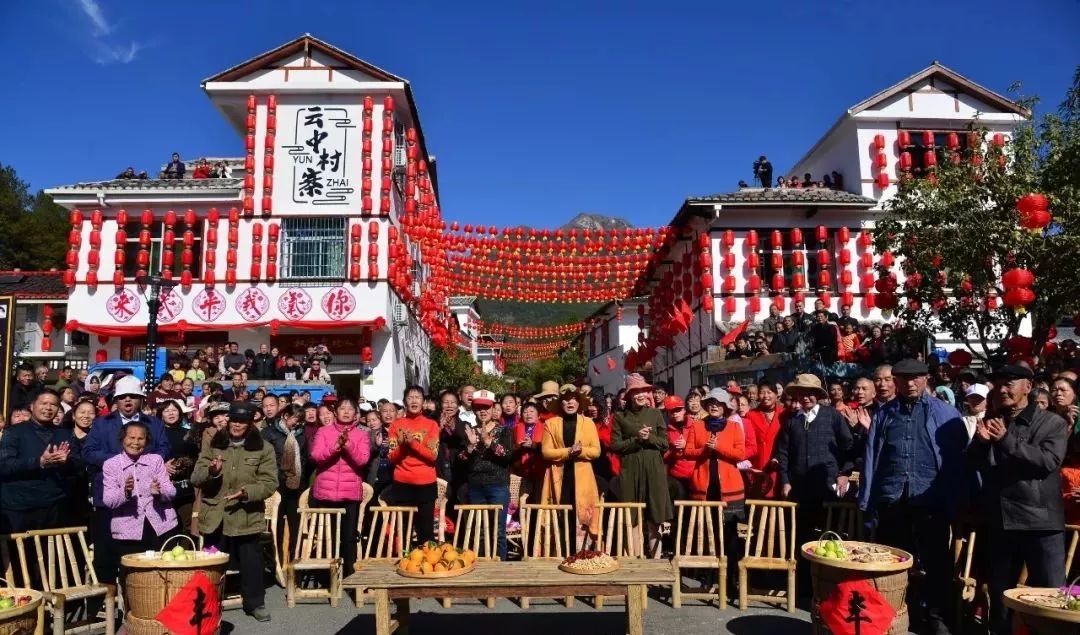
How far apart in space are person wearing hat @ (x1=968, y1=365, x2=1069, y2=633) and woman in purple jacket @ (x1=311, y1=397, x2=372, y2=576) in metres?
4.92

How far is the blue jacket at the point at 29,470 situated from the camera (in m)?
5.54

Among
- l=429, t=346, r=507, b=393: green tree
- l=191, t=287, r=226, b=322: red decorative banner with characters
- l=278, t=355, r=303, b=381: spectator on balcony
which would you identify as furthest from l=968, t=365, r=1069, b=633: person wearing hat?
l=429, t=346, r=507, b=393: green tree

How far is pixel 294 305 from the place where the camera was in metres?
17.7

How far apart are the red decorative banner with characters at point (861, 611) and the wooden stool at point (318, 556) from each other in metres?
4.02

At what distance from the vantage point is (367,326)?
1761 cm

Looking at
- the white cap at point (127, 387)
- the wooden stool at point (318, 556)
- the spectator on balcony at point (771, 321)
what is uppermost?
the spectator on balcony at point (771, 321)

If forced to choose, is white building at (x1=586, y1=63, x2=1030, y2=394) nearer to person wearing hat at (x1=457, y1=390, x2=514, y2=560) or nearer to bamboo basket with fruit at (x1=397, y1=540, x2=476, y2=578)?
person wearing hat at (x1=457, y1=390, x2=514, y2=560)

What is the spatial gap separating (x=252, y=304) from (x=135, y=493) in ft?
43.0

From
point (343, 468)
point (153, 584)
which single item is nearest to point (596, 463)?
point (343, 468)

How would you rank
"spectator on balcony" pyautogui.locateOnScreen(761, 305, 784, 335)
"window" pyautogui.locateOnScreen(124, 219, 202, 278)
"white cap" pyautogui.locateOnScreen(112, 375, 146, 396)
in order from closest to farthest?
"white cap" pyautogui.locateOnScreen(112, 375, 146, 396) → "spectator on balcony" pyautogui.locateOnScreen(761, 305, 784, 335) → "window" pyautogui.locateOnScreen(124, 219, 202, 278)

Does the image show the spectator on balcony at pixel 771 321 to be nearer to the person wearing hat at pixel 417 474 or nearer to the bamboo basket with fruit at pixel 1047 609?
the person wearing hat at pixel 417 474

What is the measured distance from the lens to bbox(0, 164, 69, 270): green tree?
3425 centimetres

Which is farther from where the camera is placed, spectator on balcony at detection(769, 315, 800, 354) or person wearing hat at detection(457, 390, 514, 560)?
spectator on balcony at detection(769, 315, 800, 354)

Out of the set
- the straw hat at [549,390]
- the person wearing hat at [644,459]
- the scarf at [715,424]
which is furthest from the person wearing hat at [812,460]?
the straw hat at [549,390]
